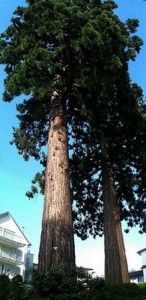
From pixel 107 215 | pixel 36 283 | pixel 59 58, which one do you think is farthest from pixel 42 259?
pixel 59 58

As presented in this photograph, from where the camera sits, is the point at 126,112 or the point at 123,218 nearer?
the point at 126,112

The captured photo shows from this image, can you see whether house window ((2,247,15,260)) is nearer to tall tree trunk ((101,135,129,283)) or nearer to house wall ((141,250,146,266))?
house wall ((141,250,146,266))

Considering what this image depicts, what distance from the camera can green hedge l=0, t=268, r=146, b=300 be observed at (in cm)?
715

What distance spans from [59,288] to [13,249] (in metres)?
29.7

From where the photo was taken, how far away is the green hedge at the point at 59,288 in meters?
7.15

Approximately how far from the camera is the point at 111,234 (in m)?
14.1

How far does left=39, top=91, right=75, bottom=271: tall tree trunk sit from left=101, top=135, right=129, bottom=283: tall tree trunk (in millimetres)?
4307

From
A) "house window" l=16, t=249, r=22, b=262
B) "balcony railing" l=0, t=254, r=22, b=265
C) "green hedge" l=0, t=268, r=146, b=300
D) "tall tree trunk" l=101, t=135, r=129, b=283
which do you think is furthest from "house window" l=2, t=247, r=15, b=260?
"green hedge" l=0, t=268, r=146, b=300

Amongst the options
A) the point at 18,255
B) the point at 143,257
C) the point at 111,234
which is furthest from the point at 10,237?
the point at 111,234

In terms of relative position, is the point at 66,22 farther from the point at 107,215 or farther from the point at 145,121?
the point at 107,215

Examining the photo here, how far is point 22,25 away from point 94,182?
8181 millimetres

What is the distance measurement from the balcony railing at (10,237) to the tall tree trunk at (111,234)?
21033mm

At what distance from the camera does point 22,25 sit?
543 inches

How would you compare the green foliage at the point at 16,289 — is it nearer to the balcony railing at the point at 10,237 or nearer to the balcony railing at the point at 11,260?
the balcony railing at the point at 10,237
